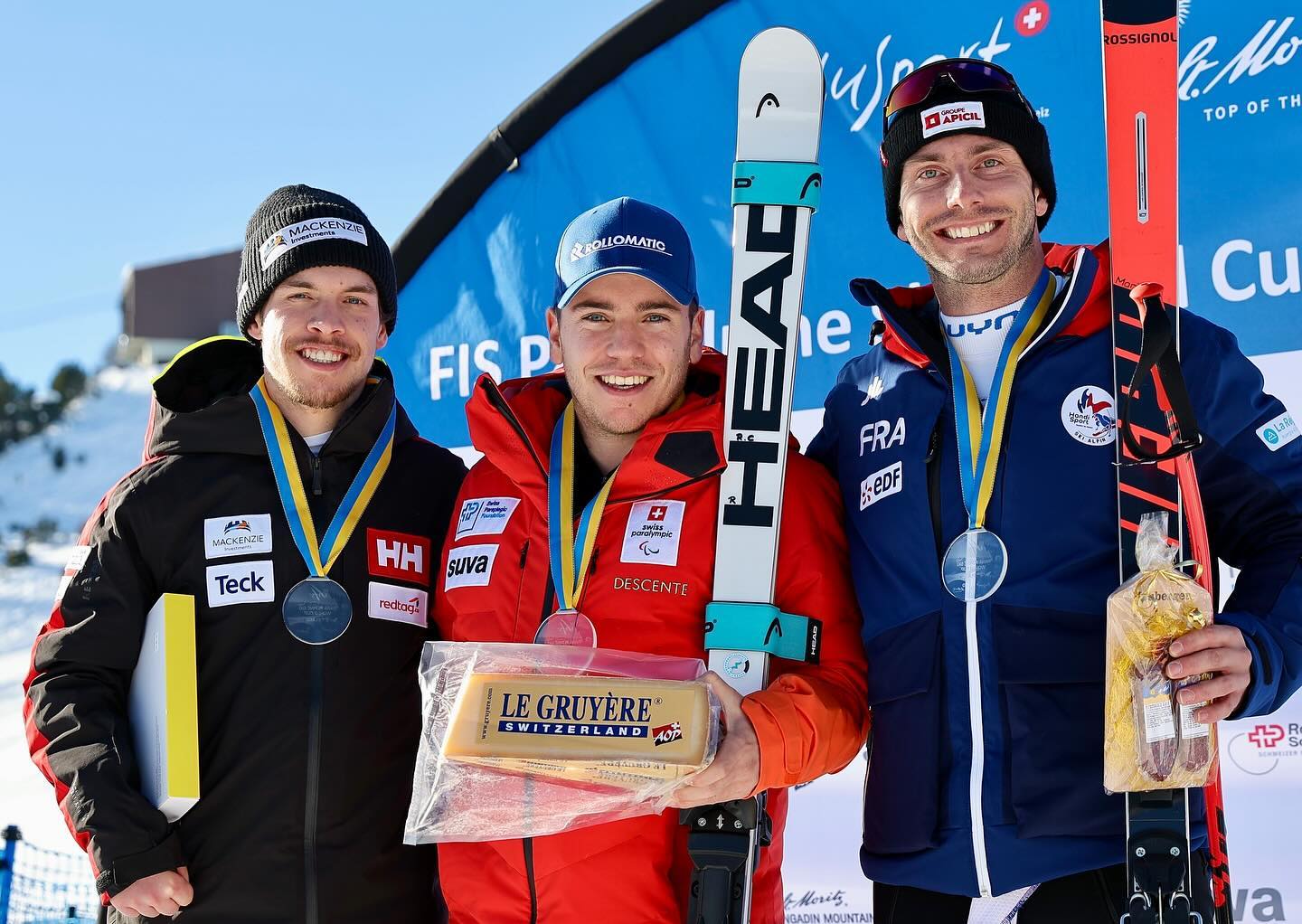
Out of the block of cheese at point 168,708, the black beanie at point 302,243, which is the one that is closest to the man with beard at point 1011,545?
the black beanie at point 302,243

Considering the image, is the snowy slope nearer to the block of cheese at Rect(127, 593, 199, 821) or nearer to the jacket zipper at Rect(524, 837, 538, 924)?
the block of cheese at Rect(127, 593, 199, 821)

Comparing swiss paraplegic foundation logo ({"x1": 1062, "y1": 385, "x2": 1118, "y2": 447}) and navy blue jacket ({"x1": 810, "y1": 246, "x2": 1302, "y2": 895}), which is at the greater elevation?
swiss paraplegic foundation logo ({"x1": 1062, "y1": 385, "x2": 1118, "y2": 447})

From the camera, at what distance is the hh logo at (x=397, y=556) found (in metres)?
2.66

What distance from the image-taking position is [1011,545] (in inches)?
87.4

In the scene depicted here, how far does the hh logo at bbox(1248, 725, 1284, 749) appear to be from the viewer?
3.48 m

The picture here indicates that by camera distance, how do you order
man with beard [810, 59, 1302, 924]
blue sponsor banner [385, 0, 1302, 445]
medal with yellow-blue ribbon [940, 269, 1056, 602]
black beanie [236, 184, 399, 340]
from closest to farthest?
man with beard [810, 59, 1302, 924]
medal with yellow-blue ribbon [940, 269, 1056, 602]
black beanie [236, 184, 399, 340]
blue sponsor banner [385, 0, 1302, 445]

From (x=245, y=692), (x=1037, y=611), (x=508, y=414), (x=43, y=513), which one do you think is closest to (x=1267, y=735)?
(x=1037, y=611)

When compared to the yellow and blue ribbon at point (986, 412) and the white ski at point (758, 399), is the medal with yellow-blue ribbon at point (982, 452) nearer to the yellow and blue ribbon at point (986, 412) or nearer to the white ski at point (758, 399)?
the yellow and blue ribbon at point (986, 412)

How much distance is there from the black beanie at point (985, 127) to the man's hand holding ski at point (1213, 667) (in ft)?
3.20

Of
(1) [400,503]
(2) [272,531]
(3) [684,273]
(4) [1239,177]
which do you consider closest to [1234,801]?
(4) [1239,177]

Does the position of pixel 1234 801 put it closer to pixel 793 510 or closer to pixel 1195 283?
pixel 1195 283

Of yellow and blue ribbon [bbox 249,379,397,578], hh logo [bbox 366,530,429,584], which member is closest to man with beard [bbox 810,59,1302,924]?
hh logo [bbox 366,530,429,584]

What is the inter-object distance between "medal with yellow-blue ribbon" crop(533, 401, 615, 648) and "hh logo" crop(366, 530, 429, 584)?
42 centimetres

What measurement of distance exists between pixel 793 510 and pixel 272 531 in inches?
42.6
